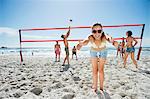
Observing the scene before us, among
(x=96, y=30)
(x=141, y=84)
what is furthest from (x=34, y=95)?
(x=141, y=84)

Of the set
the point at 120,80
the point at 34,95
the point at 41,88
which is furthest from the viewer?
the point at 120,80

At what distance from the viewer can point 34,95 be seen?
9.46ft

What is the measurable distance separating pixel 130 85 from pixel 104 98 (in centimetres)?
85

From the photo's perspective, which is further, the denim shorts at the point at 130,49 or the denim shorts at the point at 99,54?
the denim shorts at the point at 130,49

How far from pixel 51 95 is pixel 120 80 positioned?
1533 mm

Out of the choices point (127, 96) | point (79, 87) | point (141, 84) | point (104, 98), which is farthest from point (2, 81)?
point (141, 84)

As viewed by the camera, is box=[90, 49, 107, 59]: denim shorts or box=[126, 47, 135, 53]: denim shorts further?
box=[126, 47, 135, 53]: denim shorts

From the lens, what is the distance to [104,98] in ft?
8.86

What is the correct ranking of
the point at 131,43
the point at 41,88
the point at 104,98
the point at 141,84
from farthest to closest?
the point at 131,43 → the point at 141,84 → the point at 41,88 → the point at 104,98

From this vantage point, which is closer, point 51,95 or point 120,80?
point 51,95

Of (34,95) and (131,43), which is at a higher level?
(131,43)

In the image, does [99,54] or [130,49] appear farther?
[130,49]

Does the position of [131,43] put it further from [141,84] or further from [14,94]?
[14,94]

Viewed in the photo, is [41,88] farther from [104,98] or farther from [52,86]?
[104,98]
